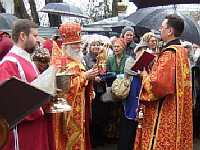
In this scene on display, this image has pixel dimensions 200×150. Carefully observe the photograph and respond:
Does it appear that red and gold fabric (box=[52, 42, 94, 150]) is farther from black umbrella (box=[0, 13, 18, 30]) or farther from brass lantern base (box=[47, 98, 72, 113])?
black umbrella (box=[0, 13, 18, 30])

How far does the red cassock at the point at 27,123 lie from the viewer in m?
4.79

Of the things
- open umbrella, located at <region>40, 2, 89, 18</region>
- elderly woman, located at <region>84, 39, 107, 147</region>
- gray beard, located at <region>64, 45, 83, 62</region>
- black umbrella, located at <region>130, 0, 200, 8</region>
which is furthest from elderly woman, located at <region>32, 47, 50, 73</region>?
open umbrella, located at <region>40, 2, 89, 18</region>

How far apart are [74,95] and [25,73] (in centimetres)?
152

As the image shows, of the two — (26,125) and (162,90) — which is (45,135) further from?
(162,90)

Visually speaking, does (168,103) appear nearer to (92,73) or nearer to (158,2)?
(92,73)

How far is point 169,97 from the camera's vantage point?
606 centimetres

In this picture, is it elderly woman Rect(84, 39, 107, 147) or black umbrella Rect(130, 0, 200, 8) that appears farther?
black umbrella Rect(130, 0, 200, 8)

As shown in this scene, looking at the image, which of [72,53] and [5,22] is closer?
[72,53]

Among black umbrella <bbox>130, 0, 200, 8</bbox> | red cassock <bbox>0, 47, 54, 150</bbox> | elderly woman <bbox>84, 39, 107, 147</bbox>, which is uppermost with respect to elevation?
black umbrella <bbox>130, 0, 200, 8</bbox>

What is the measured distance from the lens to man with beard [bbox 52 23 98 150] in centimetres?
622

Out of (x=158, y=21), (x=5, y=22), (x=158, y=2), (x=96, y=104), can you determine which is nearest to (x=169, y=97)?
(x=96, y=104)

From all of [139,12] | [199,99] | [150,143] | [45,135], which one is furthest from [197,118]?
[45,135]

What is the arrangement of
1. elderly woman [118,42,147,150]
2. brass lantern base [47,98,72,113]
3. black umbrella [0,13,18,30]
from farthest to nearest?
black umbrella [0,13,18,30] < elderly woman [118,42,147,150] < brass lantern base [47,98,72,113]

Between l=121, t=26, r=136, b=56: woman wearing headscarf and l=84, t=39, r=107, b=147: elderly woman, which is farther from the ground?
l=121, t=26, r=136, b=56: woman wearing headscarf
